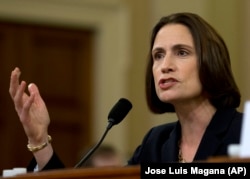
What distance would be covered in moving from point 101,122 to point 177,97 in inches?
159

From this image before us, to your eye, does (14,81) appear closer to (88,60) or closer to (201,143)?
(201,143)

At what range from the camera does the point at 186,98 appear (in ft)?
9.89

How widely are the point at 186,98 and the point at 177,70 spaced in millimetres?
120

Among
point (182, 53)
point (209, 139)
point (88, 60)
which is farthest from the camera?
point (88, 60)

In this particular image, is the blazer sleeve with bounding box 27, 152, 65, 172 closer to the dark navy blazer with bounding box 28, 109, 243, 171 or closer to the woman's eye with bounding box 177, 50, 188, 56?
the dark navy blazer with bounding box 28, 109, 243, 171

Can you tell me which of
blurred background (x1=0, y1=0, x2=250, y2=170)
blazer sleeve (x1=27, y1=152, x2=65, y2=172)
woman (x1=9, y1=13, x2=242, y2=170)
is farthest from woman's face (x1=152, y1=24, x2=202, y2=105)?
blurred background (x1=0, y1=0, x2=250, y2=170)

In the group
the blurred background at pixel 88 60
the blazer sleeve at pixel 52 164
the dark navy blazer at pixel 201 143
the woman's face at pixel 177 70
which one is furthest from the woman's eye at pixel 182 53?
the blurred background at pixel 88 60

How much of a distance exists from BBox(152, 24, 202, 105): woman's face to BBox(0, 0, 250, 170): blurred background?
150 inches

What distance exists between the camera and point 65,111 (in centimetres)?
710

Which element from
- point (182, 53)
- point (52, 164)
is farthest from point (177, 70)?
point (52, 164)

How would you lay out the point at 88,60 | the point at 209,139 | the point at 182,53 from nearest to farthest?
1. the point at 209,139
2. the point at 182,53
3. the point at 88,60

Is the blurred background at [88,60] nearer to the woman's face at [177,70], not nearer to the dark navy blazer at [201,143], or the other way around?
the dark navy blazer at [201,143]

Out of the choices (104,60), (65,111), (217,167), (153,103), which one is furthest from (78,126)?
(217,167)

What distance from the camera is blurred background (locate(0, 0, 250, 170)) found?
6898 millimetres
